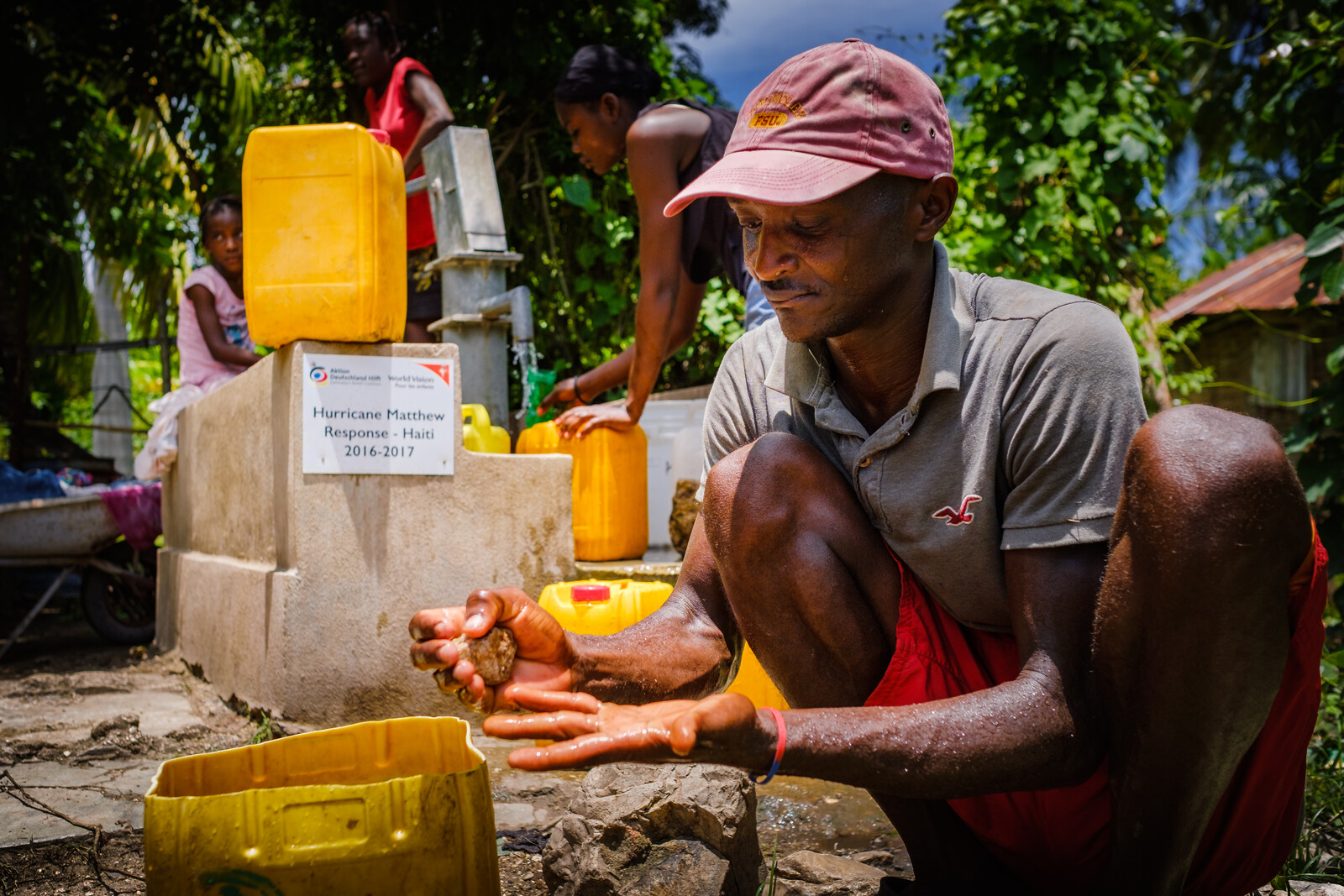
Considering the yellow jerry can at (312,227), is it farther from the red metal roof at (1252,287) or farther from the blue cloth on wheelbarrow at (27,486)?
the red metal roof at (1252,287)

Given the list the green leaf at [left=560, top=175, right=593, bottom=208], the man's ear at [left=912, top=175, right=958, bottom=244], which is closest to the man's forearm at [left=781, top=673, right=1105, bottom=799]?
the man's ear at [left=912, top=175, right=958, bottom=244]

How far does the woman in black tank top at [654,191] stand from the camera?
3.32m

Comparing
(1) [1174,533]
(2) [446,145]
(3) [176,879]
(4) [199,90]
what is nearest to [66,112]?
(4) [199,90]

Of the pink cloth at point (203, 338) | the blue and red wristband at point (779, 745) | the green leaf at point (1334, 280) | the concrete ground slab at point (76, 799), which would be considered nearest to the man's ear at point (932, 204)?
the blue and red wristband at point (779, 745)

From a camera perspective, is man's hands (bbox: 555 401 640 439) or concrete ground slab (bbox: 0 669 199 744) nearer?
concrete ground slab (bbox: 0 669 199 744)

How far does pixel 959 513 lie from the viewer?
1.54 m

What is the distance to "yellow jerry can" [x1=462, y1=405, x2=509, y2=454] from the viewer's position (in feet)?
12.2

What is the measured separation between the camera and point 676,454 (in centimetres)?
395

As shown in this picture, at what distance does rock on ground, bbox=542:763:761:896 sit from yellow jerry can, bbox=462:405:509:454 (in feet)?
6.30

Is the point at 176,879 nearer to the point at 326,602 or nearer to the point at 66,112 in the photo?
the point at 326,602

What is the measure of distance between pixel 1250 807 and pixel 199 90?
792cm

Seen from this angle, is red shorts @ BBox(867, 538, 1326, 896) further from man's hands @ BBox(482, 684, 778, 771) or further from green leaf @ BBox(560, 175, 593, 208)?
green leaf @ BBox(560, 175, 593, 208)

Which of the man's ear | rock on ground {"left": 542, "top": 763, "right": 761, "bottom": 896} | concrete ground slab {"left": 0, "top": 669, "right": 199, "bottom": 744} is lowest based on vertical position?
concrete ground slab {"left": 0, "top": 669, "right": 199, "bottom": 744}

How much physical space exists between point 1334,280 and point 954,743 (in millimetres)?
2817
